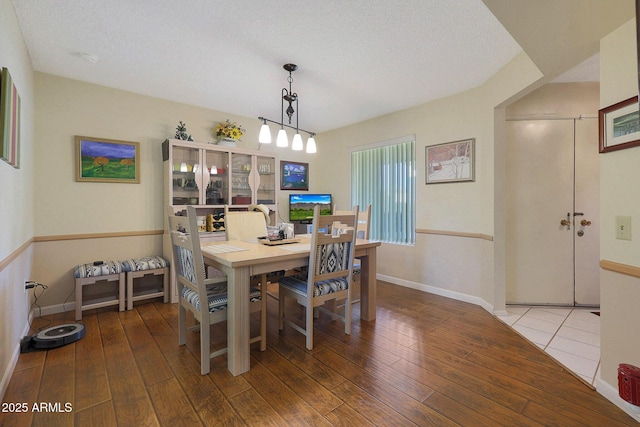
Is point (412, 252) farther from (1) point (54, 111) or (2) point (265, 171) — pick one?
(1) point (54, 111)

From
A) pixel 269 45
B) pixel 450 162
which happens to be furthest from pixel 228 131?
pixel 450 162

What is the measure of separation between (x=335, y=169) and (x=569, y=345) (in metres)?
3.67

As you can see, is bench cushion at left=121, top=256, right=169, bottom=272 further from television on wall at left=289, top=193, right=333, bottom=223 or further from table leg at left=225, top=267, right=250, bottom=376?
television on wall at left=289, top=193, right=333, bottom=223

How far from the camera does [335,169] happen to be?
16.1 feet

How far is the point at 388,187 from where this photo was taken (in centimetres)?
418

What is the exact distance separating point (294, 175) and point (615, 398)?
4.29 meters

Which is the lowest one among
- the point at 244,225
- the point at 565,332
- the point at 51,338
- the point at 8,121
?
the point at 565,332

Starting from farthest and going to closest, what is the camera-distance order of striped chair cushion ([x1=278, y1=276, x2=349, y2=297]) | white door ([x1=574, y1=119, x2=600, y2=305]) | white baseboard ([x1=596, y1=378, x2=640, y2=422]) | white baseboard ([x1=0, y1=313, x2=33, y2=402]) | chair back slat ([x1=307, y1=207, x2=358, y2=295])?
white door ([x1=574, y1=119, x2=600, y2=305]) → striped chair cushion ([x1=278, y1=276, x2=349, y2=297]) → chair back slat ([x1=307, y1=207, x2=358, y2=295]) → white baseboard ([x1=0, y1=313, x2=33, y2=402]) → white baseboard ([x1=596, y1=378, x2=640, y2=422])

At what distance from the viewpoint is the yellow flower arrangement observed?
386cm

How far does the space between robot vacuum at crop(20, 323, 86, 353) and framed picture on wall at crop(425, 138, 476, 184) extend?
12.9 feet

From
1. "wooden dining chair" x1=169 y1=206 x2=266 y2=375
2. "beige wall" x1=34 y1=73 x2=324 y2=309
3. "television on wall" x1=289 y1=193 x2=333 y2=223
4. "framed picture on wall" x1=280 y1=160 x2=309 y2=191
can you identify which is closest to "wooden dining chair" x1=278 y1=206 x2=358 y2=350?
"wooden dining chair" x1=169 y1=206 x2=266 y2=375

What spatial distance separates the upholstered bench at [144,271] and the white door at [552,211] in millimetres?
3923

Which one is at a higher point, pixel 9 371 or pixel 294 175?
pixel 294 175

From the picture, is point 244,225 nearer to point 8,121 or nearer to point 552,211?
point 8,121
